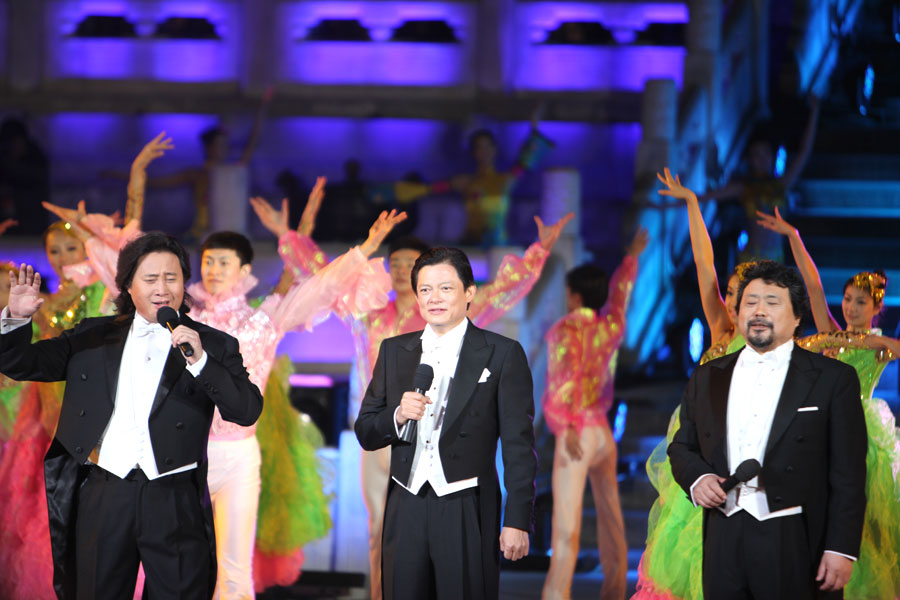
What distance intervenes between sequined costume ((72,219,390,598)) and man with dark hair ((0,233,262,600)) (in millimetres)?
1077

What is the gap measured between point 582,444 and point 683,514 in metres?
1.03

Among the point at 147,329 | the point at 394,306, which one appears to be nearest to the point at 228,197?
the point at 394,306

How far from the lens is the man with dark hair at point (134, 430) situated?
11.5 ft

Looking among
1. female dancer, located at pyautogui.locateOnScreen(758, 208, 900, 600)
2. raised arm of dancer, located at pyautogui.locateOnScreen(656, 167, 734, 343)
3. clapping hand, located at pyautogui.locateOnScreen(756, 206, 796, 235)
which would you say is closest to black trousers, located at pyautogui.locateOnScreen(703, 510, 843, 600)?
female dancer, located at pyautogui.locateOnScreen(758, 208, 900, 600)

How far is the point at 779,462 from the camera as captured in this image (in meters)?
3.46

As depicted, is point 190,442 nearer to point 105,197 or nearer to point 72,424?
point 72,424

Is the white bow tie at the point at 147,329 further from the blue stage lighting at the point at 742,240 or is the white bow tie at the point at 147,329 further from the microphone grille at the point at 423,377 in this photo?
the blue stage lighting at the point at 742,240

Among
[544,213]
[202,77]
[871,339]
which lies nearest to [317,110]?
[202,77]

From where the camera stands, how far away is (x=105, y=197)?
11.1 meters

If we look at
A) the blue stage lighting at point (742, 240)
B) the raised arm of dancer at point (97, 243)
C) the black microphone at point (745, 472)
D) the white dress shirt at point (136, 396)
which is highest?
the blue stage lighting at point (742, 240)

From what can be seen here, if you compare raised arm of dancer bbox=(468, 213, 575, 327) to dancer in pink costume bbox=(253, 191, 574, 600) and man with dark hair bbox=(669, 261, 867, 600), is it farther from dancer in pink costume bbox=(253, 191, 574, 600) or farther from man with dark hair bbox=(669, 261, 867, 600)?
man with dark hair bbox=(669, 261, 867, 600)

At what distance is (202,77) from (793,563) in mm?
9348

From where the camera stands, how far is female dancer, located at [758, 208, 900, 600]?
458 centimetres

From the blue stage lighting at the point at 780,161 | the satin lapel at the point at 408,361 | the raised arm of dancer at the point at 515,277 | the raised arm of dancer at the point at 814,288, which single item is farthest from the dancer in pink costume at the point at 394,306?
the blue stage lighting at the point at 780,161
